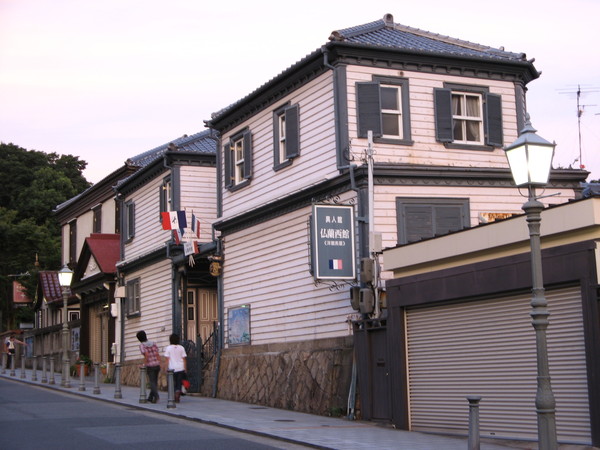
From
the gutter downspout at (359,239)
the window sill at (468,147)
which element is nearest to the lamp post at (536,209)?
the gutter downspout at (359,239)

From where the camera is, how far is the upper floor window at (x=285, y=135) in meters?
22.2

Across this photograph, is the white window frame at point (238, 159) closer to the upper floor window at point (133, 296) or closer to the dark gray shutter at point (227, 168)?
the dark gray shutter at point (227, 168)

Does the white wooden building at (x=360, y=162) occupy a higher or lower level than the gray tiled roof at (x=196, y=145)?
lower

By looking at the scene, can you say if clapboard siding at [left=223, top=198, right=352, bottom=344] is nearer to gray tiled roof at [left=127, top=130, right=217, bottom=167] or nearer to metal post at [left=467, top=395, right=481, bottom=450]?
gray tiled roof at [left=127, top=130, right=217, bottom=167]

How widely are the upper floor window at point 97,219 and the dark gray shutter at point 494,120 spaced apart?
21.9 metres

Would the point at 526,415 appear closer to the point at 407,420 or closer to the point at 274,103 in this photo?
the point at 407,420

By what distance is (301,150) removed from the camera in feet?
72.4

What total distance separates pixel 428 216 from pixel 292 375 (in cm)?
499

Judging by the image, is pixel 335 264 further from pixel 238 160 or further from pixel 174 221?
pixel 174 221

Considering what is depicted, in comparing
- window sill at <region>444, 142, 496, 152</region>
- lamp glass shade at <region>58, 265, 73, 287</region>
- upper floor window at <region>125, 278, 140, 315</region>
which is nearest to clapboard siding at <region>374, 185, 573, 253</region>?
window sill at <region>444, 142, 496, 152</region>

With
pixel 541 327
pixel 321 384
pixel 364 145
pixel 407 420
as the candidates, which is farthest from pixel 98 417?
pixel 541 327

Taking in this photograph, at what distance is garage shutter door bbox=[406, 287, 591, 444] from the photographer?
13.7 metres

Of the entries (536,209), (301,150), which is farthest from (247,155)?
(536,209)

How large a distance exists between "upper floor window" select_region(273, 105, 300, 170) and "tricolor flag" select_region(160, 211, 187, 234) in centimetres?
541
